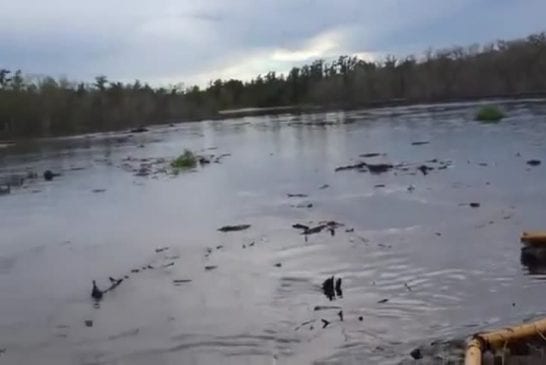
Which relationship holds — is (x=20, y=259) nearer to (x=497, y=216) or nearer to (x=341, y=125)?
(x=497, y=216)

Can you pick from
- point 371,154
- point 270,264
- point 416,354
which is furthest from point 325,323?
point 371,154

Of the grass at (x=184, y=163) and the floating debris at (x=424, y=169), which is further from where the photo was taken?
the grass at (x=184, y=163)

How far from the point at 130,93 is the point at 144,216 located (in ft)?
318

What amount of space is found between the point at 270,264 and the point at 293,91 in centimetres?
11674

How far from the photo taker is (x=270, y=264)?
677 inches

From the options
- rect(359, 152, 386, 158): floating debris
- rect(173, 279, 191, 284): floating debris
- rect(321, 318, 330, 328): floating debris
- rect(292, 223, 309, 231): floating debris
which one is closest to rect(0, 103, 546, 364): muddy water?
rect(321, 318, 330, 328): floating debris

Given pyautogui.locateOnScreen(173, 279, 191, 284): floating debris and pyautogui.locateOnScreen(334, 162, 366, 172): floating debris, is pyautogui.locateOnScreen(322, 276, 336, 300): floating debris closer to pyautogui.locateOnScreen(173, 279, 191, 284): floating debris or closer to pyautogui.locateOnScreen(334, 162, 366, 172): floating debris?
pyautogui.locateOnScreen(173, 279, 191, 284): floating debris

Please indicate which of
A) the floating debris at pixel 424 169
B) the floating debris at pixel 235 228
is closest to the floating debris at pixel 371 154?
the floating debris at pixel 424 169

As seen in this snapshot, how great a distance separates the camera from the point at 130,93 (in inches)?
4737

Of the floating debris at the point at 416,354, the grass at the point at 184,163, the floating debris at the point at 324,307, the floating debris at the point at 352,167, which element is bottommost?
the grass at the point at 184,163

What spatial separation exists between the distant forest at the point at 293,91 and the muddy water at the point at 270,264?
65013 mm

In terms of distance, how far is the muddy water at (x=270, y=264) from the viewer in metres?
12.4

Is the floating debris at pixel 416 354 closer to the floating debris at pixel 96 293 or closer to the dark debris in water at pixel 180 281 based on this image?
the dark debris in water at pixel 180 281

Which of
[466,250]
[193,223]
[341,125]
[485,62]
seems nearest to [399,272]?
[466,250]
